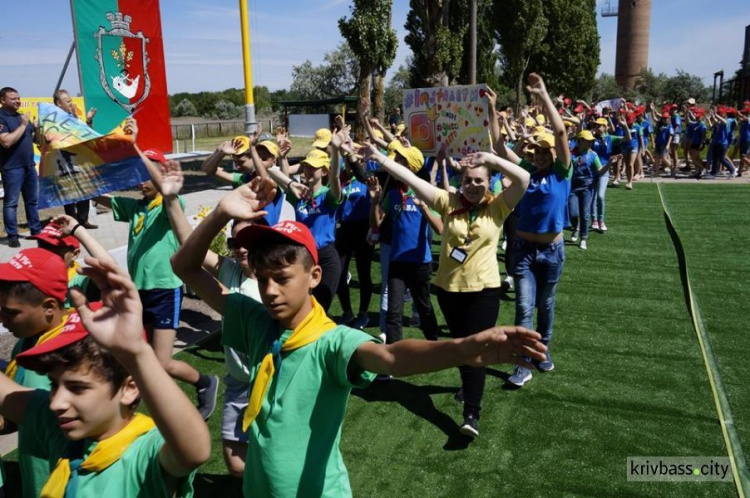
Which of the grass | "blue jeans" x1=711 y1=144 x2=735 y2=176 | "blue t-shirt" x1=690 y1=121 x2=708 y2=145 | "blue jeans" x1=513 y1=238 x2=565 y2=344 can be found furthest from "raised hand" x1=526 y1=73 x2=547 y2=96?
"blue jeans" x1=711 y1=144 x2=735 y2=176

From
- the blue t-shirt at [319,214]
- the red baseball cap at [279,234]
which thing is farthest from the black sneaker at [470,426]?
the red baseball cap at [279,234]

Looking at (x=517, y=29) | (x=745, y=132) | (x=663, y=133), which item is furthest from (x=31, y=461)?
(x=517, y=29)

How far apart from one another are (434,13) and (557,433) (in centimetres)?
2347

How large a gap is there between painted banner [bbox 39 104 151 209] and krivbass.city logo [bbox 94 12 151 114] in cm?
719

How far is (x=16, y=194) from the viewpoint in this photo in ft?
29.4

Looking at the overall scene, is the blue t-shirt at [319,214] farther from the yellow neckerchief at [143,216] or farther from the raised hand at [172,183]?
the raised hand at [172,183]

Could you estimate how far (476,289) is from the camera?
179 inches

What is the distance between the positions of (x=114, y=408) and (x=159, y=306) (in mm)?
3043

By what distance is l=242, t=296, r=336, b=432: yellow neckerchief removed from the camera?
2.14 meters

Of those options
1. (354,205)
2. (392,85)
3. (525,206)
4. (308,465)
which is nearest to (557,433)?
(525,206)

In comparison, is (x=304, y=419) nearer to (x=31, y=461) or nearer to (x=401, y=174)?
(x=31, y=461)

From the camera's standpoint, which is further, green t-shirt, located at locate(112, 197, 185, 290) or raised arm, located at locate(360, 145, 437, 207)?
green t-shirt, located at locate(112, 197, 185, 290)

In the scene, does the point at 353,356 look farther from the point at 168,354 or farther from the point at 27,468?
the point at 168,354

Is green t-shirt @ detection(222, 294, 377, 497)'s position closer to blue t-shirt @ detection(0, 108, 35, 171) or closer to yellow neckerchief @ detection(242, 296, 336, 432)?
yellow neckerchief @ detection(242, 296, 336, 432)
